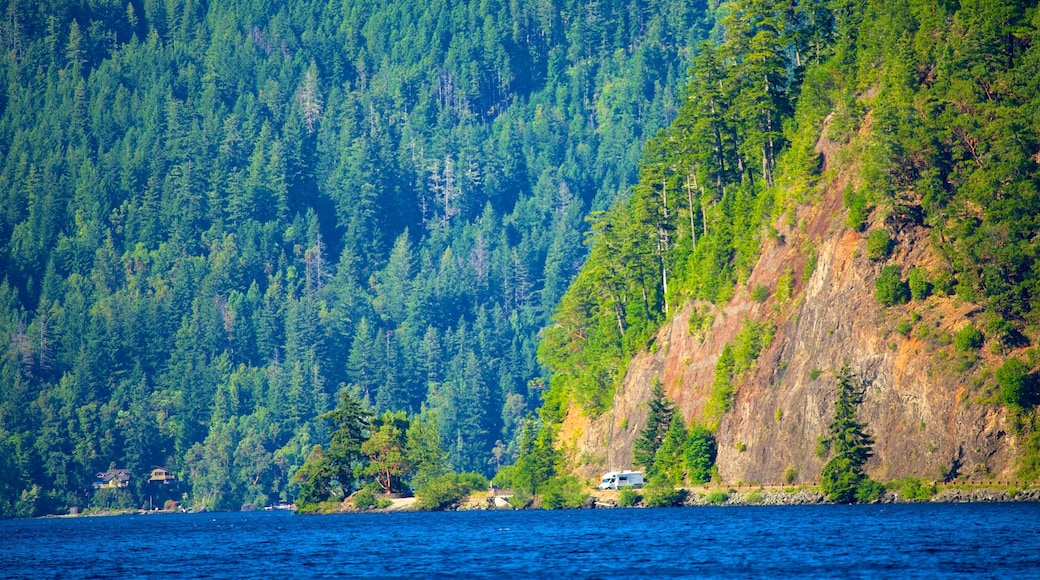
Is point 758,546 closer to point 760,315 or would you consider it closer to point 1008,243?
A: point 1008,243

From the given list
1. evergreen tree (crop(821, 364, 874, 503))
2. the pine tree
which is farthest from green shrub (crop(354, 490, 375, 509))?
evergreen tree (crop(821, 364, 874, 503))

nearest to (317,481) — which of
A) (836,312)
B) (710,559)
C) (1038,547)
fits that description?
(836,312)

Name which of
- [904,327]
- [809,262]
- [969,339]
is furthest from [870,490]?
[809,262]

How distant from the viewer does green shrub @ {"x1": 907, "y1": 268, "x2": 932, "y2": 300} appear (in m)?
118

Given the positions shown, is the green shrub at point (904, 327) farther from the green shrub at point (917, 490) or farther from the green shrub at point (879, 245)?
the green shrub at point (917, 490)

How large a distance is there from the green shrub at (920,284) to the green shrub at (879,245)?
10.9 feet

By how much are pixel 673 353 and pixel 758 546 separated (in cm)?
5851

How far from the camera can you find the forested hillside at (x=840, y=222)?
4520 inches

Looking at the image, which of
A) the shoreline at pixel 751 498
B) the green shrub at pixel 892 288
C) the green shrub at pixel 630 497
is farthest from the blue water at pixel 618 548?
the green shrub at pixel 892 288

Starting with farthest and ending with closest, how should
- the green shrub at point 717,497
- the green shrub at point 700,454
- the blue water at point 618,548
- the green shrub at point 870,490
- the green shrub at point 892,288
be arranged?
the green shrub at point 700,454
the green shrub at point 717,497
the green shrub at point 892,288
the green shrub at point 870,490
the blue water at point 618,548

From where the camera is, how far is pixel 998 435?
10994 centimetres

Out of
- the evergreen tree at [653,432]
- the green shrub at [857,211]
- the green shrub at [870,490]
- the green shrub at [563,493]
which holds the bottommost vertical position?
the green shrub at [563,493]

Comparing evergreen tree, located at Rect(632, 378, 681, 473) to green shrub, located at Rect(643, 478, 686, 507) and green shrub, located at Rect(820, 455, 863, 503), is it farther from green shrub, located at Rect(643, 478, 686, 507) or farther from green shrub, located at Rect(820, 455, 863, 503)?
green shrub, located at Rect(820, 455, 863, 503)

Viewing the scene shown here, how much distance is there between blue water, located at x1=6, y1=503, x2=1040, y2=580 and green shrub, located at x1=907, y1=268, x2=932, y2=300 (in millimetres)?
16564
